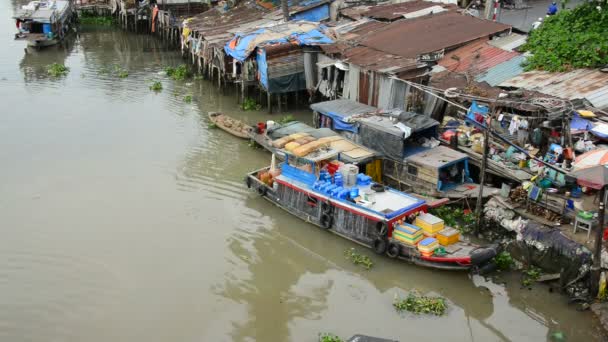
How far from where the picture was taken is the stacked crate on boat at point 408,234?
1483cm

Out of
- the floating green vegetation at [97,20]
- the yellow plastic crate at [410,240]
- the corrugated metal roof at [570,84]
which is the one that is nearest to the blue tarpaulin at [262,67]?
the corrugated metal roof at [570,84]

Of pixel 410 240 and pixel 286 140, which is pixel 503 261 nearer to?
pixel 410 240

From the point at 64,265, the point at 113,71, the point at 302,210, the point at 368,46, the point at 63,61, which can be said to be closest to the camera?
the point at 64,265

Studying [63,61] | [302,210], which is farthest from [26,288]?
[63,61]

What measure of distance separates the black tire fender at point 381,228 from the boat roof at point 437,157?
9.06 ft

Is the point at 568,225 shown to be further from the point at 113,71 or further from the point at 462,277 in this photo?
the point at 113,71

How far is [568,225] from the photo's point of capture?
1459 centimetres

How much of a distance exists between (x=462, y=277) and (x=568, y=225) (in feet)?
9.59

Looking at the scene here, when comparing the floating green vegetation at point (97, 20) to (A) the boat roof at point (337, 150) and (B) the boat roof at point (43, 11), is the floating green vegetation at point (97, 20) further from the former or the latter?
(A) the boat roof at point (337, 150)

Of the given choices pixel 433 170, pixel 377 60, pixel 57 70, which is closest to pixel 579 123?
pixel 433 170

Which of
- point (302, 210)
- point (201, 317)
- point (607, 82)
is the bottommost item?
point (201, 317)

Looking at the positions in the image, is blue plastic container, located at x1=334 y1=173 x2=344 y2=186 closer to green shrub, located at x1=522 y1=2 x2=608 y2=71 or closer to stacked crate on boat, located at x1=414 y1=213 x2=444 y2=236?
stacked crate on boat, located at x1=414 y1=213 x2=444 y2=236

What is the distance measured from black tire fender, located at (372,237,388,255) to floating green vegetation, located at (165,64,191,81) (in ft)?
64.4

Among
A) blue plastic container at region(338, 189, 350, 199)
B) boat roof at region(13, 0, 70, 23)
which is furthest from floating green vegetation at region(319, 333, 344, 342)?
boat roof at region(13, 0, 70, 23)
